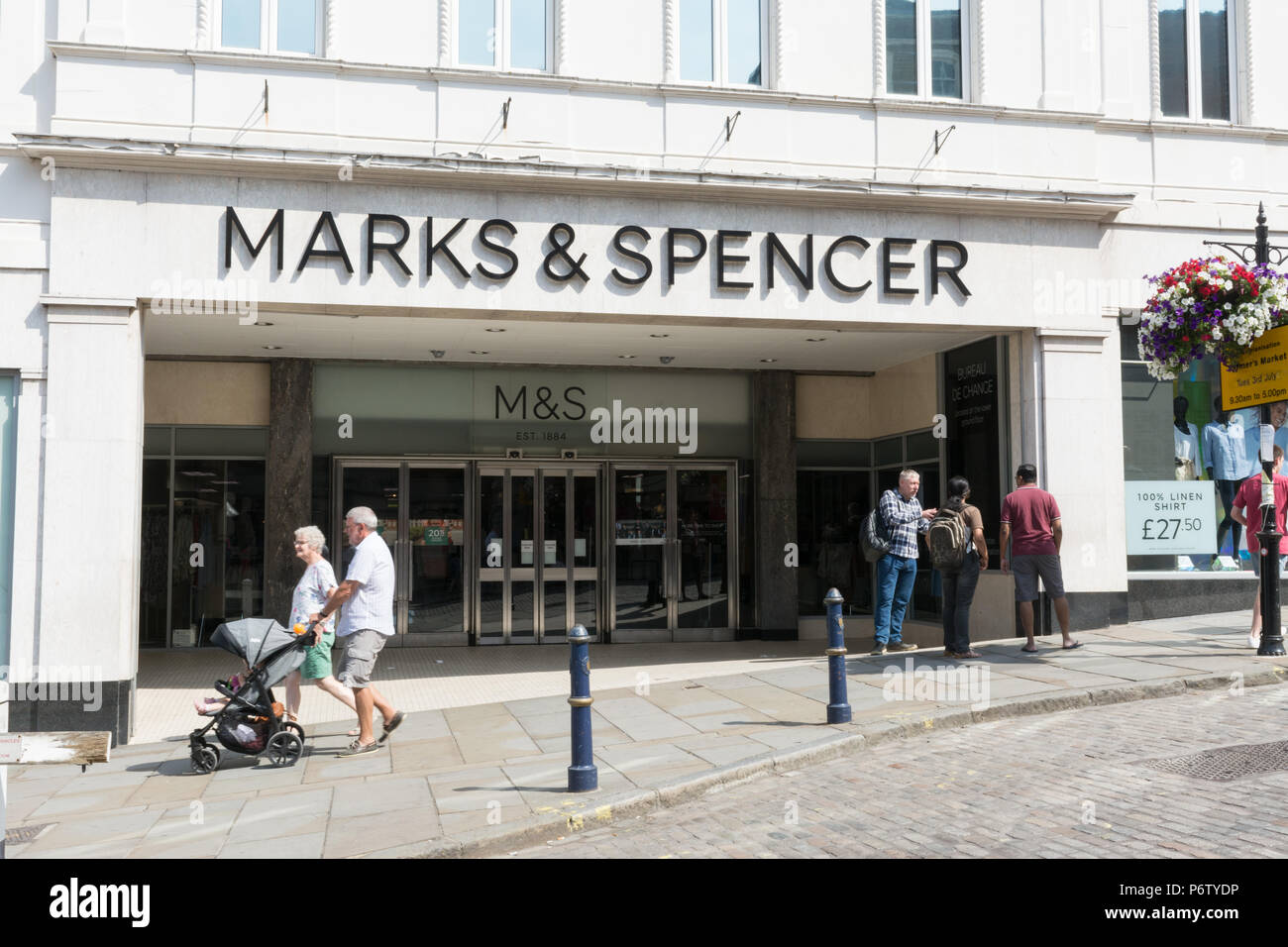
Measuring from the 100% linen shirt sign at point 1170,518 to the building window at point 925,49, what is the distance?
5.08 m

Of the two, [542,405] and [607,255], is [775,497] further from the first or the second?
[607,255]

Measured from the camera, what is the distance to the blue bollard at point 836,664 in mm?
7934

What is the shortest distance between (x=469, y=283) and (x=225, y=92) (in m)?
2.96

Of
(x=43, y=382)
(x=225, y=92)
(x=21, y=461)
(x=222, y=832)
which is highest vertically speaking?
(x=225, y=92)

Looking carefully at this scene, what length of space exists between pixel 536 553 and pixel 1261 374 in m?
9.05

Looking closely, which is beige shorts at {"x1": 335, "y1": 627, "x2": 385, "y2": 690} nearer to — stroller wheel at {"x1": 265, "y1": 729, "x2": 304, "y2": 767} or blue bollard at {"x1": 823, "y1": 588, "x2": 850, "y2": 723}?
stroller wheel at {"x1": 265, "y1": 729, "x2": 304, "y2": 767}

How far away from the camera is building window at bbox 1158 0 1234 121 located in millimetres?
12969

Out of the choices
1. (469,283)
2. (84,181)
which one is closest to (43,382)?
(84,181)

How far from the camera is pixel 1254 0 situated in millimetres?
13078

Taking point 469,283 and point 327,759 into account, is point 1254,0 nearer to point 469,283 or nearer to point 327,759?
point 469,283

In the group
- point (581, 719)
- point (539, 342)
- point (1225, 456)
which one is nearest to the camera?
point (581, 719)

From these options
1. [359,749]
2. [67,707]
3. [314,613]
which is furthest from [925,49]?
[67,707]

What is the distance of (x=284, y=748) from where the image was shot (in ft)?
26.1
